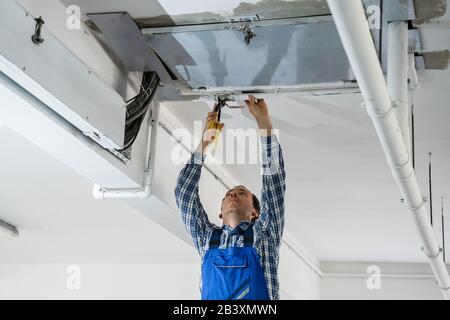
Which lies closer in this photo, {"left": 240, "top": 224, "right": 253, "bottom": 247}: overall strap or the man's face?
{"left": 240, "top": 224, "right": 253, "bottom": 247}: overall strap

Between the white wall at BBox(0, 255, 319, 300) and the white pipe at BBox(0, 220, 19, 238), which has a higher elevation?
the white pipe at BBox(0, 220, 19, 238)

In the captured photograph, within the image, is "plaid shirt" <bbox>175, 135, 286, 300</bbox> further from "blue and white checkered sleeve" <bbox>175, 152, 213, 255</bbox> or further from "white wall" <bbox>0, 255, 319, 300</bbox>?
"white wall" <bbox>0, 255, 319, 300</bbox>

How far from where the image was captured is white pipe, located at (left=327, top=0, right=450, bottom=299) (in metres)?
1.70

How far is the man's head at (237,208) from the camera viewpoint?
8.83 feet

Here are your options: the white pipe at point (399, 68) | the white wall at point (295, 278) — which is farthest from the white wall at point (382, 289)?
the white pipe at point (399, 68)

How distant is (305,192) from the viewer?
514cm

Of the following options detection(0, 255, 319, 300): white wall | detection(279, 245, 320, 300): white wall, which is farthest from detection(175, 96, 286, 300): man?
detection(0, 255, 319, 300): white wall

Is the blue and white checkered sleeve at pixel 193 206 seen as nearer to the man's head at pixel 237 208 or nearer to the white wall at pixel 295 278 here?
the man's head at pixel 237 208

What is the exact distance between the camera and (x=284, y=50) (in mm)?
2859

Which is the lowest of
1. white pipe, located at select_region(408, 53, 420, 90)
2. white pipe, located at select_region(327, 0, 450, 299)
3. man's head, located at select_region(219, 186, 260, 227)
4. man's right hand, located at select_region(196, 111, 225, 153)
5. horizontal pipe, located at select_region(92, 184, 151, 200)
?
man's head, located at select_region(219, 186, 260, 227)

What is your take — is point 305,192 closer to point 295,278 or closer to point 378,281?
point 295,278

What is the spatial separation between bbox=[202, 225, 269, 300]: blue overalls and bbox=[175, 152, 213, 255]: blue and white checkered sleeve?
0.17m

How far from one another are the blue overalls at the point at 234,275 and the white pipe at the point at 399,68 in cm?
77

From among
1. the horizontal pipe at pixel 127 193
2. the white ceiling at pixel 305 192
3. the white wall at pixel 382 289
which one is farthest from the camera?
the white wall at pixel 382 289
